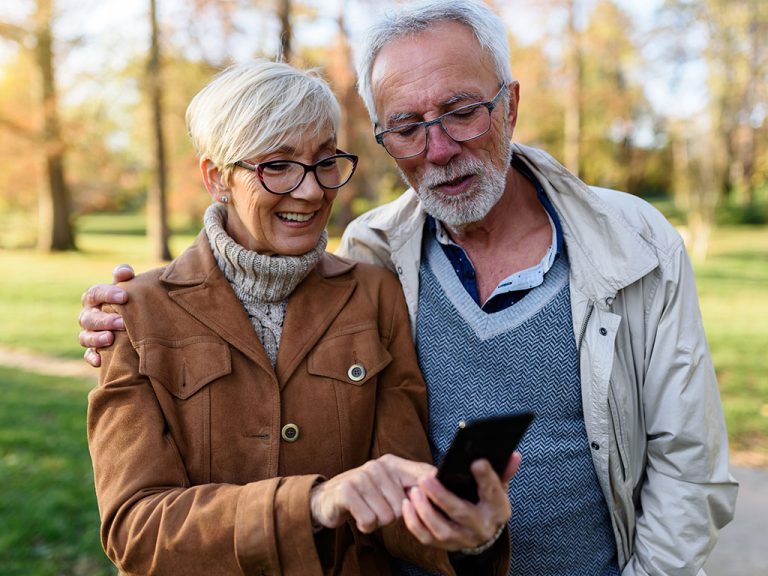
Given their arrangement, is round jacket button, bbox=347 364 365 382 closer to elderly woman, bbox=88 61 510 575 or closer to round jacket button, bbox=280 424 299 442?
elderly woman, bbox=88 61 510 575

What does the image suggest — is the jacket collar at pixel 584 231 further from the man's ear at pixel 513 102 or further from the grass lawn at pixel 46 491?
the grass lawn at pixel 46 491

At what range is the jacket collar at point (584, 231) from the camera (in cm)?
231

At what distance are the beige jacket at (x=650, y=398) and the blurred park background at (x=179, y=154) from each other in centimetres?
141

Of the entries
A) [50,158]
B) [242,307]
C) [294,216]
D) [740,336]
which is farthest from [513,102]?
[50,158]

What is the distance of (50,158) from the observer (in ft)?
Result: 75.3

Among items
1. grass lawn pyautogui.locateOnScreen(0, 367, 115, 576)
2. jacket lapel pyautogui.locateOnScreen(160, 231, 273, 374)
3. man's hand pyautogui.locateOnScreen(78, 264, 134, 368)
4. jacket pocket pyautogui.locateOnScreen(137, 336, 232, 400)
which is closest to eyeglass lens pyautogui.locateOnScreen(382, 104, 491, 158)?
jacket lapel pyautogui.locateOnScreen(160, 231, 273, 374)

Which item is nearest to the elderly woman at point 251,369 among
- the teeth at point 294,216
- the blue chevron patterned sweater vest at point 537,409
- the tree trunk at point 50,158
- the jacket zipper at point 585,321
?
the teeth at point 294,216

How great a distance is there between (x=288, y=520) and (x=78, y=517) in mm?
3289

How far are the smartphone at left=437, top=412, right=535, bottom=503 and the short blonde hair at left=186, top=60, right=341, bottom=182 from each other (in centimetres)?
109

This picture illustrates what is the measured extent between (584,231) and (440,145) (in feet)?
1.92

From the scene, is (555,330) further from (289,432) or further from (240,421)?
(240,421)

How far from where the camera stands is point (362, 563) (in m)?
2.10

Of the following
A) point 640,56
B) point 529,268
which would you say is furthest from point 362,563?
point 640,56

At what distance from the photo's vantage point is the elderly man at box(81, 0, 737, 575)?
2266mm
